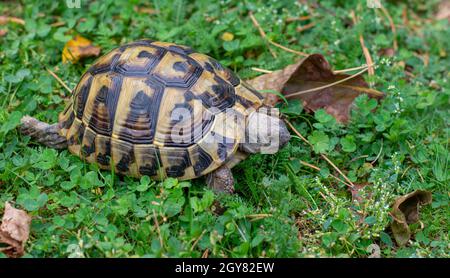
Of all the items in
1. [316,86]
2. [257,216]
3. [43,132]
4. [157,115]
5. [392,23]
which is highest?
[157,115]

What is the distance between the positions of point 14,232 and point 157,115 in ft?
3.88

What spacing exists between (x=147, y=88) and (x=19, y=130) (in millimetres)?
1192

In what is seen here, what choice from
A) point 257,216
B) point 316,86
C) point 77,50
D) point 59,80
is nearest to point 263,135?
point 257,216

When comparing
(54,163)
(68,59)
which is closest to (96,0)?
(68,59)

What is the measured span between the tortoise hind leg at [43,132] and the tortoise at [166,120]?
0.15 meters

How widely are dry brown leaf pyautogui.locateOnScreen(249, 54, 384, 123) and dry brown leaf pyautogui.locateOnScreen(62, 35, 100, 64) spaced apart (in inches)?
59.2

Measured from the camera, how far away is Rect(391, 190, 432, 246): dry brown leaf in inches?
146

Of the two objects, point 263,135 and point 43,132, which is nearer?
point 263,135

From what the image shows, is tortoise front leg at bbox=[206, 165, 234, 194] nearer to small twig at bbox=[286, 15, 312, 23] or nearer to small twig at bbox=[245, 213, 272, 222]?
small twig at bbox=[245, 213, 272, 222]

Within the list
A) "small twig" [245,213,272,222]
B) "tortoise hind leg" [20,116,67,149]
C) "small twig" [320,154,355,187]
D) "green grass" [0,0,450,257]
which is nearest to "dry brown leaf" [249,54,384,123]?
"green grass" [0,0,450,257]

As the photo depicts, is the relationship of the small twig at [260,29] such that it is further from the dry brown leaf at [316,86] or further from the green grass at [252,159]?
the dry brown leaf at [316,86]

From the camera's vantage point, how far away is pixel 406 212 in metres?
3.86

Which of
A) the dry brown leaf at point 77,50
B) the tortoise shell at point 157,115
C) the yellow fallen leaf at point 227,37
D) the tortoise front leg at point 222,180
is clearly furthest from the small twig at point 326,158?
the dry brown leaf at point 77,50

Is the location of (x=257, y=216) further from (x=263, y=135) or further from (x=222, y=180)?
(x=263, y=135)
